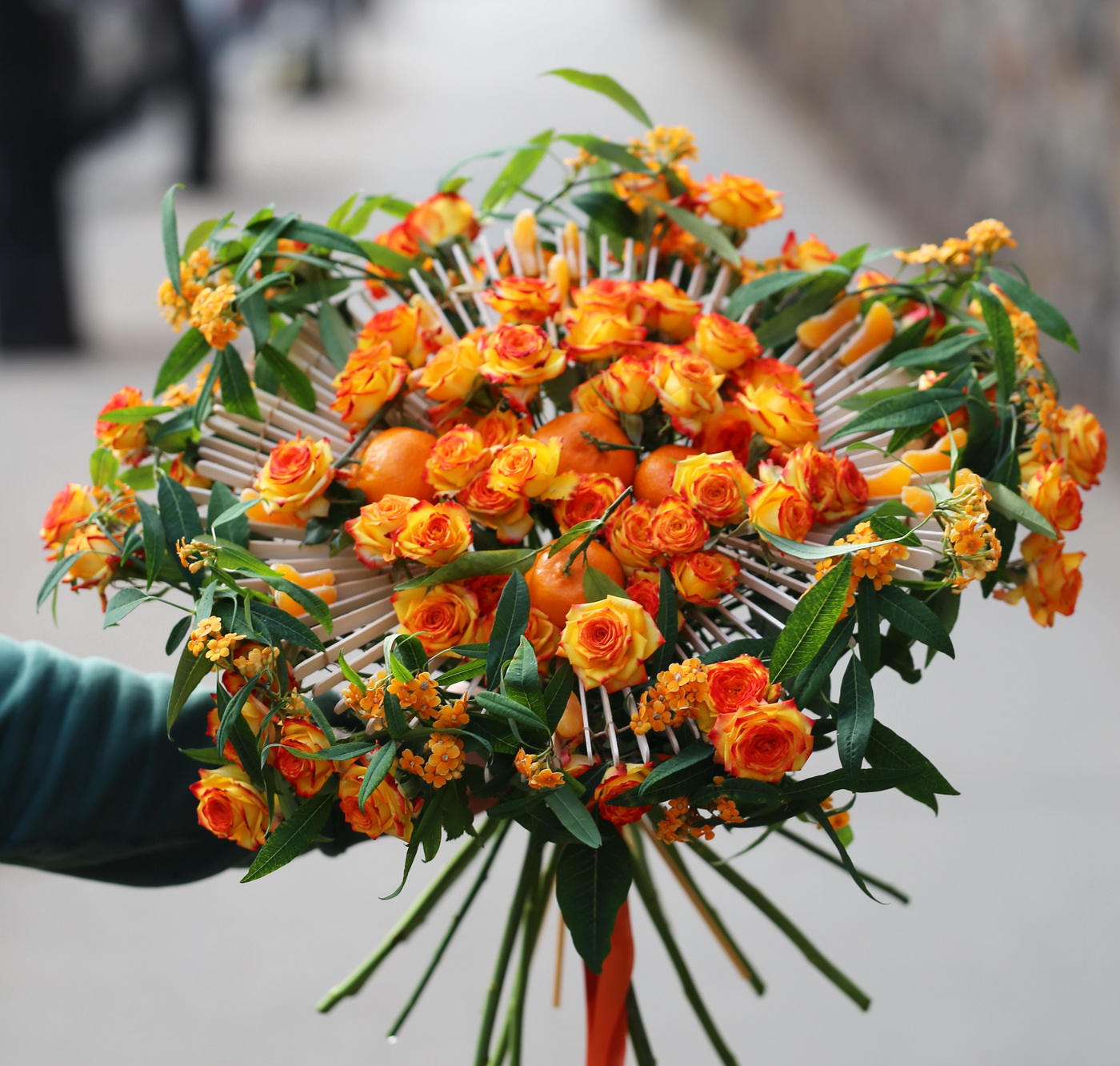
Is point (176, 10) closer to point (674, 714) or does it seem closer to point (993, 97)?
point (993, 97)

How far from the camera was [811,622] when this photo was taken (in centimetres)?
48

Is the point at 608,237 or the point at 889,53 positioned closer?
the point at 608,237

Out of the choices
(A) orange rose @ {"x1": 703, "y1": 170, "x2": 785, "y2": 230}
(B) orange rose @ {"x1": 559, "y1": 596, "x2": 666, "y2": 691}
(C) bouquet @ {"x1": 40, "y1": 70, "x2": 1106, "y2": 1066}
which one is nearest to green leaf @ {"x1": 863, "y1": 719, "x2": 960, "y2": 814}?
(C) bouquet @ {"x1": 40, "y1": 70, "x2": 1106, "y2": 1066}

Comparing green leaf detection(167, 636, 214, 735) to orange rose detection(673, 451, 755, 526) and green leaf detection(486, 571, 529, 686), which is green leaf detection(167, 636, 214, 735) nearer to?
green leaf detection(486, 571, 529, 686)

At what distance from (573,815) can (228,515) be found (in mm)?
212

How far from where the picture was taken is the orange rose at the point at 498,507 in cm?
53

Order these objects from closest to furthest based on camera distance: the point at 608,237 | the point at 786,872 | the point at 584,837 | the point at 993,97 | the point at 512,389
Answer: the point at 584,837 < the point at 512,389 < the point at 608,237 < the point at 786,872 < the point at 993,97

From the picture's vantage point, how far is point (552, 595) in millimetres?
535

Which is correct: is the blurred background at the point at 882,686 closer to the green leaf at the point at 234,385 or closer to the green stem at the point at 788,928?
the green stem at the point at 788,928

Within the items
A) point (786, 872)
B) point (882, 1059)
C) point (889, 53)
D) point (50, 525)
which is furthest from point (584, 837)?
point (889, 53)

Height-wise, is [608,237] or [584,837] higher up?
[608,237]

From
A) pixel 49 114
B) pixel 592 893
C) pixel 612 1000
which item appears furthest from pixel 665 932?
pixel 49 114

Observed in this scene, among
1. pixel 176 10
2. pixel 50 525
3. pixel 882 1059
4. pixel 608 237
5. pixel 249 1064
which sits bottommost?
pixel 249 1064

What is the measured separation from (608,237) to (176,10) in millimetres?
3751
